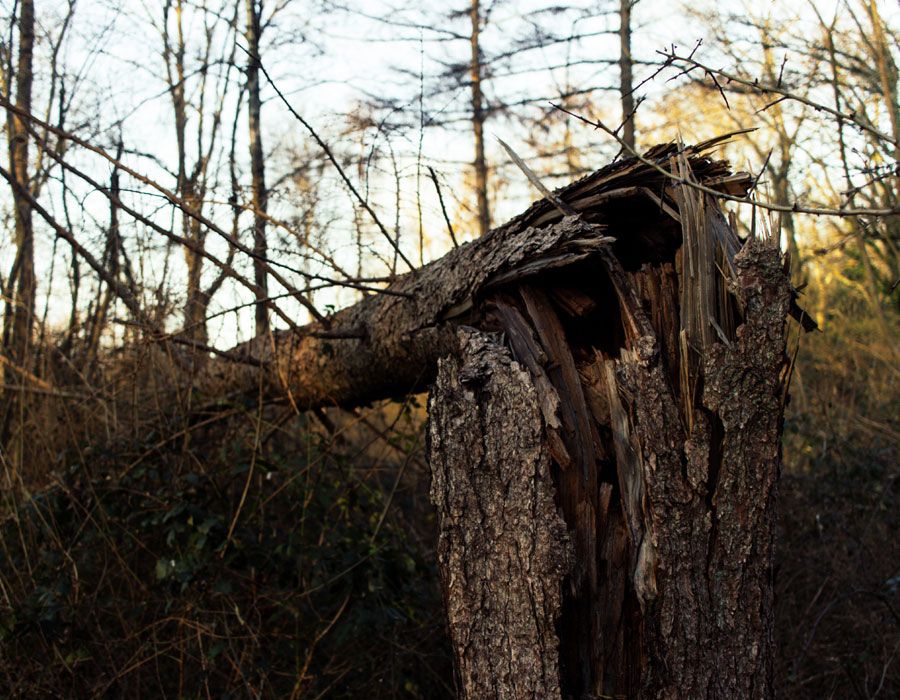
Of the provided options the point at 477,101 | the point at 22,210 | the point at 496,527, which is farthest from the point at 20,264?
the point at 496,527

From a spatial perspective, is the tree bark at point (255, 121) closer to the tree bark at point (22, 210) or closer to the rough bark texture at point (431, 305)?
the rough bark texture at point (431, 305)

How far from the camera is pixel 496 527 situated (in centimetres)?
232

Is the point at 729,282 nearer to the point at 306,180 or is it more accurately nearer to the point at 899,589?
the point at 899,589

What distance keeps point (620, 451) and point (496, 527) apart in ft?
1.34

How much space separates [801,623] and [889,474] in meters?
2.04

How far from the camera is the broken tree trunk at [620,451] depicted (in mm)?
2172

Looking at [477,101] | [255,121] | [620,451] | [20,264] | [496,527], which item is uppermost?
[477,101]

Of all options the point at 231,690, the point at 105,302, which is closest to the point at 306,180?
the point at 105,302

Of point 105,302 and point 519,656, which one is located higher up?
point 105,302

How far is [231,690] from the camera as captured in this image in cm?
352

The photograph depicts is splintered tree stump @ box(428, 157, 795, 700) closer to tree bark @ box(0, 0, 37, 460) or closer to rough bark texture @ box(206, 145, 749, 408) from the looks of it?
rough bark texture @ box(206, 145, 749, 408)

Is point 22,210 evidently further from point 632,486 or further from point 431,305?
point 632,486

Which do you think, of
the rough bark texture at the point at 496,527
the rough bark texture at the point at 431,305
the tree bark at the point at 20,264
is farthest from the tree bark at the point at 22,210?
the rough bark texture at the point at 496,527

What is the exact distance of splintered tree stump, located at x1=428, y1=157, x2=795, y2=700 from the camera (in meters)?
2.17
